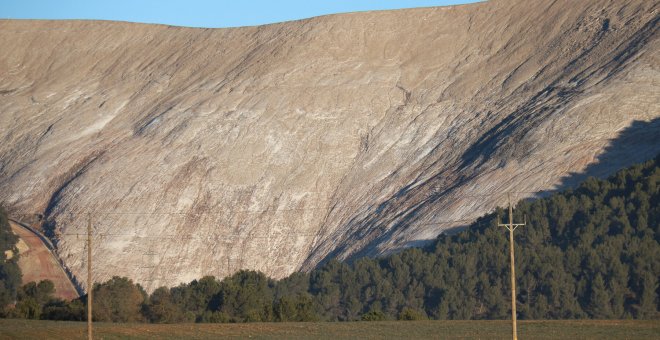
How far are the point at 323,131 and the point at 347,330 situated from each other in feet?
146

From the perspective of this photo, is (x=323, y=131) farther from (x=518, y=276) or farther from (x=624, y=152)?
(x=518, y=276)

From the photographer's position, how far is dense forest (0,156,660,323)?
5778cm

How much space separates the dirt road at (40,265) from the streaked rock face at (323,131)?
4.12 feet

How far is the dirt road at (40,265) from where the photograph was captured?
→ 76.2 m

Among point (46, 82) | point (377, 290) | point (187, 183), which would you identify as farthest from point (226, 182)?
point (46, 82)

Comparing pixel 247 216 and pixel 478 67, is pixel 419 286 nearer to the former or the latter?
pixel 247 216

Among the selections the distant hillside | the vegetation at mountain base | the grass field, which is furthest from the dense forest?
the grass field

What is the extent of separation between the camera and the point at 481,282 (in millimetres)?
65062

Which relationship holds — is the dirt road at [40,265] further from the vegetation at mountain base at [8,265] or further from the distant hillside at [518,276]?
the distant hillside at [518,276]

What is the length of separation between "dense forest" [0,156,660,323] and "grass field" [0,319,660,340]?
277 inches

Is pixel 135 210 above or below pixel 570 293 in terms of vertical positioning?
above

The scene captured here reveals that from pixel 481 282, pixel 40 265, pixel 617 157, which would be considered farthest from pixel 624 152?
pixel 40 265

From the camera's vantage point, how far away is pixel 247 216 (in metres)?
84.6

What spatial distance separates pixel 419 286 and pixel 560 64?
27644mm
